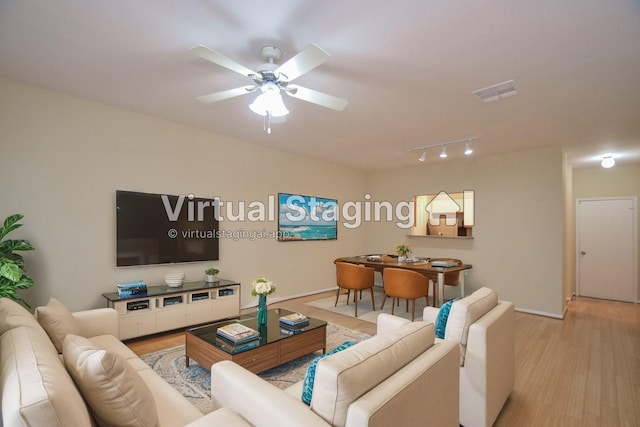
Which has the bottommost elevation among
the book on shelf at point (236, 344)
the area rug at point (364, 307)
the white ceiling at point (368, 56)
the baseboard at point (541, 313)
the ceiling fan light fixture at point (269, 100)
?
the baseboard at point (541, 313)

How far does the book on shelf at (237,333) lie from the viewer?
257cm

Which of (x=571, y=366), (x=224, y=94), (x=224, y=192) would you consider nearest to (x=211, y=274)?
(x=224, y=192)

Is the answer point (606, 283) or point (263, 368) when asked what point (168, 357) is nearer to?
point (263, 368)

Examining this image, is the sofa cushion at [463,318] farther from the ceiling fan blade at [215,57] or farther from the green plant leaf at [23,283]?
the green plant leaf at [23,283]

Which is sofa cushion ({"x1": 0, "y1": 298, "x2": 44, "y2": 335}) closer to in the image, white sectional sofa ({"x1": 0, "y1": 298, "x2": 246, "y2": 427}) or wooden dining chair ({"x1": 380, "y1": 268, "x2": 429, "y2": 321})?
white sectional sofa ({"x1": 0, "y1": 298, "x2": 246, "y2": 427})

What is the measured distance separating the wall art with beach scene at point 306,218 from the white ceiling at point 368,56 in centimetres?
185

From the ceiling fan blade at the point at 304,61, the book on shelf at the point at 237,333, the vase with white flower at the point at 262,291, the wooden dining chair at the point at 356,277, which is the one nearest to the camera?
the ceiling fan blade at the point at 304,61

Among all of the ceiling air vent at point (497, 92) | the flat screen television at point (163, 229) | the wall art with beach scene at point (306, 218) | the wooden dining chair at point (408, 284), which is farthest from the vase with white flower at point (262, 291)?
the ceiling air vent at point (497, 92)

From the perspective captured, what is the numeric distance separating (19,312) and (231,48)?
2.21 meters

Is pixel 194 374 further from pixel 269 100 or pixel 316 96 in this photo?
pixel 316 96

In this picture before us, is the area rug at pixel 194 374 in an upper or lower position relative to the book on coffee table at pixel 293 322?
lower

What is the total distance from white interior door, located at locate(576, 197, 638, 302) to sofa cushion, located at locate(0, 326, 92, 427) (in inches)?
Answer: 320

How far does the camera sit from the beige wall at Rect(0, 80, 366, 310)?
314 centimetres

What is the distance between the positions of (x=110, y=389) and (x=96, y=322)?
1.90 meters
